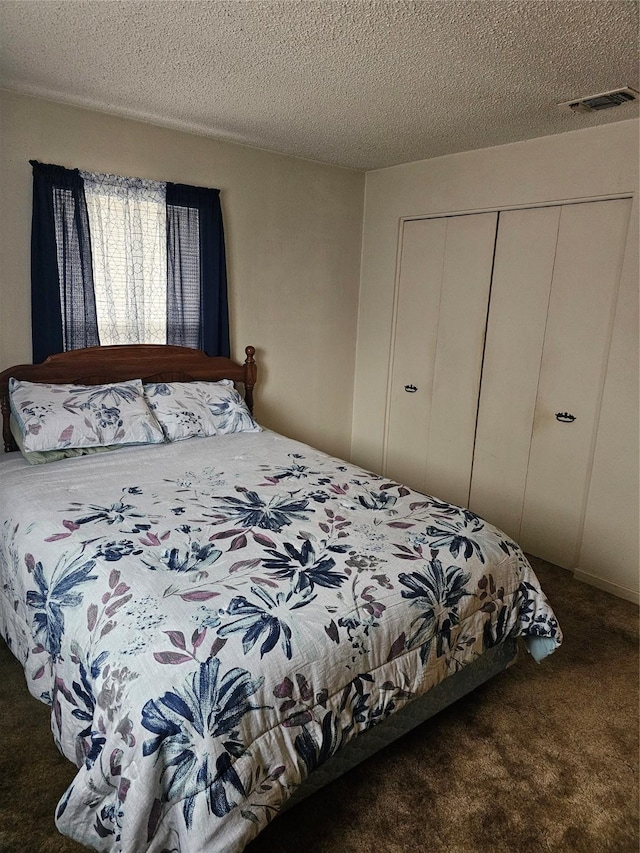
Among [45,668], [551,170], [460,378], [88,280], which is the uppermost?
[551,170]

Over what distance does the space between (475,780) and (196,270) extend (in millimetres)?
2855

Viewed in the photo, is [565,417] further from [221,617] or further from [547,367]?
[221,617]

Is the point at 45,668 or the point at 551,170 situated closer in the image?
the point at 45,668

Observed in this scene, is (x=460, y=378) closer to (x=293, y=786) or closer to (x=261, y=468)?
(x=261, y=468)

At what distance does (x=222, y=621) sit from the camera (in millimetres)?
1538

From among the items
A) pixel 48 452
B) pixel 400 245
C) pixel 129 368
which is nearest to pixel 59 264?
pixel 129 368

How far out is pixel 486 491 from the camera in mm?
3648

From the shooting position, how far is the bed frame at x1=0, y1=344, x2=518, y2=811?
173cm

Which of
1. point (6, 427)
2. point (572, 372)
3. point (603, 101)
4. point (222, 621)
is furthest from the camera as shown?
point (572, 372)

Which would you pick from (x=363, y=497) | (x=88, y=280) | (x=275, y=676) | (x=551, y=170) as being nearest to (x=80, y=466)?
(x=88, y=280)

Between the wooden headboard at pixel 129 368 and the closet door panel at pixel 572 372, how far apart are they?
1.79m

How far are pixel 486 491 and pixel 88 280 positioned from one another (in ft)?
8.57

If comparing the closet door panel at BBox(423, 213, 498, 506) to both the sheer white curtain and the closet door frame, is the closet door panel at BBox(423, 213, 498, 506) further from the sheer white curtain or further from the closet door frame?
the sheer white curtain

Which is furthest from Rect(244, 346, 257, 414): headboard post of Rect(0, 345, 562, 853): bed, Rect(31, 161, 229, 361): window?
Rect(0, 345, 562, 853): bed
